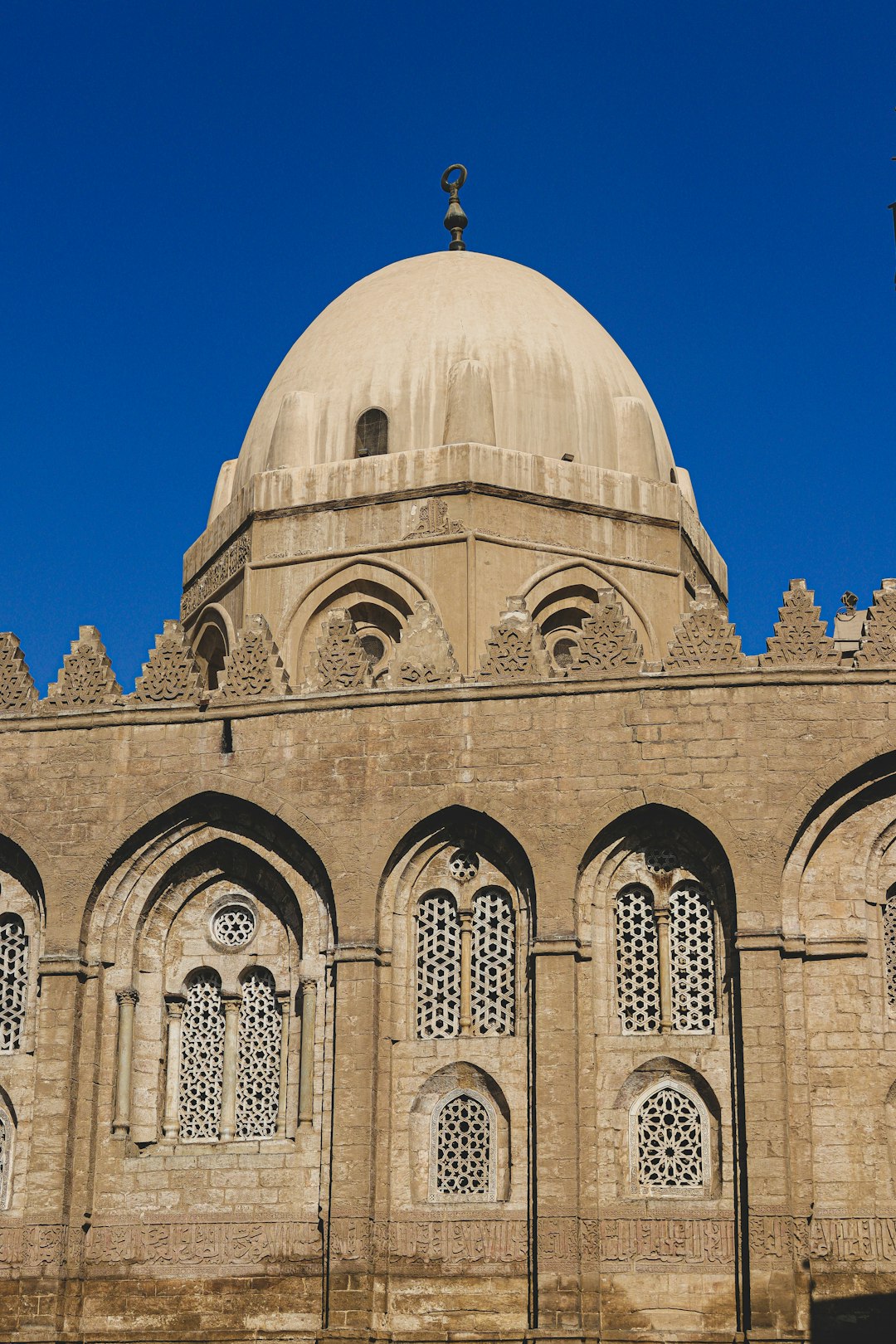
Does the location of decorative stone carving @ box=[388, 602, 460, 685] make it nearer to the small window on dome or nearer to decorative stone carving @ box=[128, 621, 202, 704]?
decorative stone carving @ box=[128, 621, 202, 704]

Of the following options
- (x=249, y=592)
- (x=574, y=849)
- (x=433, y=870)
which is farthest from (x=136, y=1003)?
(x=249, y=592)

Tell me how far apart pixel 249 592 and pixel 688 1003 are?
29.2ft

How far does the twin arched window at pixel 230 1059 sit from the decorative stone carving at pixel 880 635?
7021mm

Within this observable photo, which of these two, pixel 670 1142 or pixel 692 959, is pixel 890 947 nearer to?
pixel 692 959

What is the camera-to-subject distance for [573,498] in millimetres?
26766

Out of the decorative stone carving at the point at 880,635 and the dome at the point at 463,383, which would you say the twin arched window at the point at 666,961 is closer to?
the decorative stone carving at the point at 880,635

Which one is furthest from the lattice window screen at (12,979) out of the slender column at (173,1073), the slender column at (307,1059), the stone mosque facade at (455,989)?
the slender column at (307,1059)

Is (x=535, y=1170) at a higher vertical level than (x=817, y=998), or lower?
lower

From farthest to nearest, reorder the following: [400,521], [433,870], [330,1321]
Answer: [400,521], [433,870], [330,1321]

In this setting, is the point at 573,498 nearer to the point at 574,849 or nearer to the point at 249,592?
the point at 249,592

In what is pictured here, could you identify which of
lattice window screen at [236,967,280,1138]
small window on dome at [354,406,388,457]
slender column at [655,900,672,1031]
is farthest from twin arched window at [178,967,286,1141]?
small window on dome at [354,406,388,457]

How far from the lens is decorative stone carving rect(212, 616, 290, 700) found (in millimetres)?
22266

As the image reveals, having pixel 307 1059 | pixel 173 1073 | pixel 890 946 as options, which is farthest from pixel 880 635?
pixel 173 1073

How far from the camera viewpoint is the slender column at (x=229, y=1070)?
840 inches
